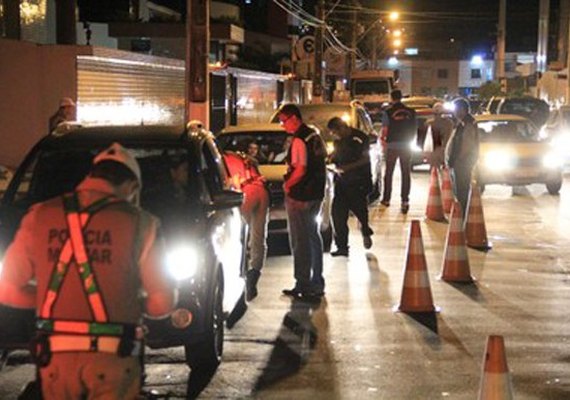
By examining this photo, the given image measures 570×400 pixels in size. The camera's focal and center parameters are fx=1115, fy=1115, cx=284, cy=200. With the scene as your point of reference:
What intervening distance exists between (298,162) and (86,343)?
Answer: 21.7 feet

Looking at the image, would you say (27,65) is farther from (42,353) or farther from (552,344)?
(42,353)

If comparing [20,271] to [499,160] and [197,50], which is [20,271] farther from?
[499,160]

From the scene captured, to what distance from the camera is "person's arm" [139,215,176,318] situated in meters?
4.56

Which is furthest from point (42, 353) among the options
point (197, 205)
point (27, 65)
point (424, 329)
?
point (27, 65)

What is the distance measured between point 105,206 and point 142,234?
19 centimetres

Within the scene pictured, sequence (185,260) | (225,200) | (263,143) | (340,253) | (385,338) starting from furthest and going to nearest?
(263,143)
(340,253)
(385,338)
(225,200)
(185,260)

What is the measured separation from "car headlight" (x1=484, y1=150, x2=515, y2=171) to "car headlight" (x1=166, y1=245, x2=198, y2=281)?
15.3 m

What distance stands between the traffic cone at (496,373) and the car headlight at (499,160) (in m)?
16.8

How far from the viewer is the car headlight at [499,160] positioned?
2186 centimetres

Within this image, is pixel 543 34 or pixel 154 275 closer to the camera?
pixel 154 275

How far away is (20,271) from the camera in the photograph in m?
4.71

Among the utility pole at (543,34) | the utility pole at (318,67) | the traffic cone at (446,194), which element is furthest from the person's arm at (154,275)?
the utility pole at (543,34)

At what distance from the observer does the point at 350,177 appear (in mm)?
13789

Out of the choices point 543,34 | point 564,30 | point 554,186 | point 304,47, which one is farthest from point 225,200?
point 543,34
